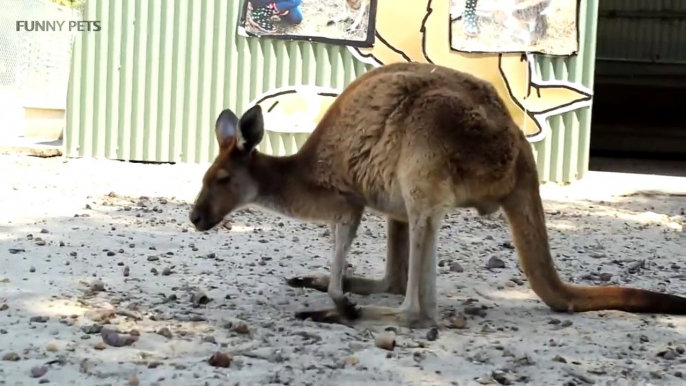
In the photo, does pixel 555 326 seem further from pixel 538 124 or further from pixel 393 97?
pixel 538 124

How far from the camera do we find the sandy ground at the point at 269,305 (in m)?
3.27

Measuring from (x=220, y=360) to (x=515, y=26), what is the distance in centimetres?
725

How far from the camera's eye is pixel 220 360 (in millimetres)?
3205

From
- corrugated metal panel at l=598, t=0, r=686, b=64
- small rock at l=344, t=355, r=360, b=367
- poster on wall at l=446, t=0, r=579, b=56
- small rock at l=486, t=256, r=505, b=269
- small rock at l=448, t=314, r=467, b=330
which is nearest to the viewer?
small rock at l=344, t=355, r=360, b=367

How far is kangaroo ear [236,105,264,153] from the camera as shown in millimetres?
4211

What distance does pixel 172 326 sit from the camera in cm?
377

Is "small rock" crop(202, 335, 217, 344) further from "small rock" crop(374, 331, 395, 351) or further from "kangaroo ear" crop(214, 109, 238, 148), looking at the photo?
"kangaroo ear" crop(214, 109, 238, 148)

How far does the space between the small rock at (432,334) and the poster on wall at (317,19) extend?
639 cm

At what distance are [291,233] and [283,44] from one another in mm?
4064

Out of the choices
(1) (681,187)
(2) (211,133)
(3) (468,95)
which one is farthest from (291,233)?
(1) (681,187)

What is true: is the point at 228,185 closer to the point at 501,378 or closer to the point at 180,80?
the point at 501,378

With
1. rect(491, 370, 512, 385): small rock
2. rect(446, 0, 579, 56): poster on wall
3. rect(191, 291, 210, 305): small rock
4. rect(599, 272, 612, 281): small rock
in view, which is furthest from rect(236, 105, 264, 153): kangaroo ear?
rect(446, 0, 579, 56): poster on wall

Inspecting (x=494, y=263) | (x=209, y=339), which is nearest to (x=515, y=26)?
(x=494, y=263)

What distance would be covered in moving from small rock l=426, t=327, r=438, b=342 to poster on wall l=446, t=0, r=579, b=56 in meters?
6.35
